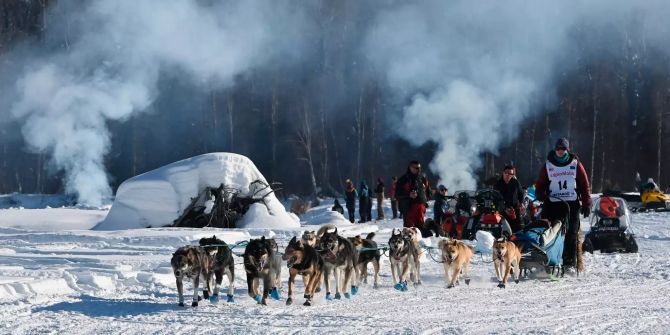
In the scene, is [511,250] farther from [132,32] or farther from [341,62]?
[341,62]

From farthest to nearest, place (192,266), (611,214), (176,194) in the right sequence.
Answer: (176,194), (611,214), (192,266)

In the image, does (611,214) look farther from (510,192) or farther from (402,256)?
(402,256)

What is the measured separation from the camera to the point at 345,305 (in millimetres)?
7844

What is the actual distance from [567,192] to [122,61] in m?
27.8

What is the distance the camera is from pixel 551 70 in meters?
37.9

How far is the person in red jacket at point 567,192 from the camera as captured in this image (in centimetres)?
1039

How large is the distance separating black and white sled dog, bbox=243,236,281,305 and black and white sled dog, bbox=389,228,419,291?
165cm

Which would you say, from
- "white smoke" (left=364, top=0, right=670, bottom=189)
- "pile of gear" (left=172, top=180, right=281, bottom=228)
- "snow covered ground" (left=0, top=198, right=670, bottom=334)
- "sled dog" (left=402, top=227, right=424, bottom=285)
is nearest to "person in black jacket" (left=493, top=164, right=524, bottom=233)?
"snow covered ground" (left=0, top=198, right=670, bottom=334)

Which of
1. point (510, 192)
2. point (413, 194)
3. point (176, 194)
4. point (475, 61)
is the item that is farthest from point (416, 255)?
point (475, 61)

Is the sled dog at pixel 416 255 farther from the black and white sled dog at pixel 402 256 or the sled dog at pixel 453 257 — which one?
the sled dog at pixel 453 257

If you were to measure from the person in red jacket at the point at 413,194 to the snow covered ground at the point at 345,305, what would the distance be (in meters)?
0.74

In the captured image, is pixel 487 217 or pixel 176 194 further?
pixel 176 194

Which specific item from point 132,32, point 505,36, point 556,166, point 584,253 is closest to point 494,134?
point 505,36

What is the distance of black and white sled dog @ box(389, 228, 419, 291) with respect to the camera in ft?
30.8
